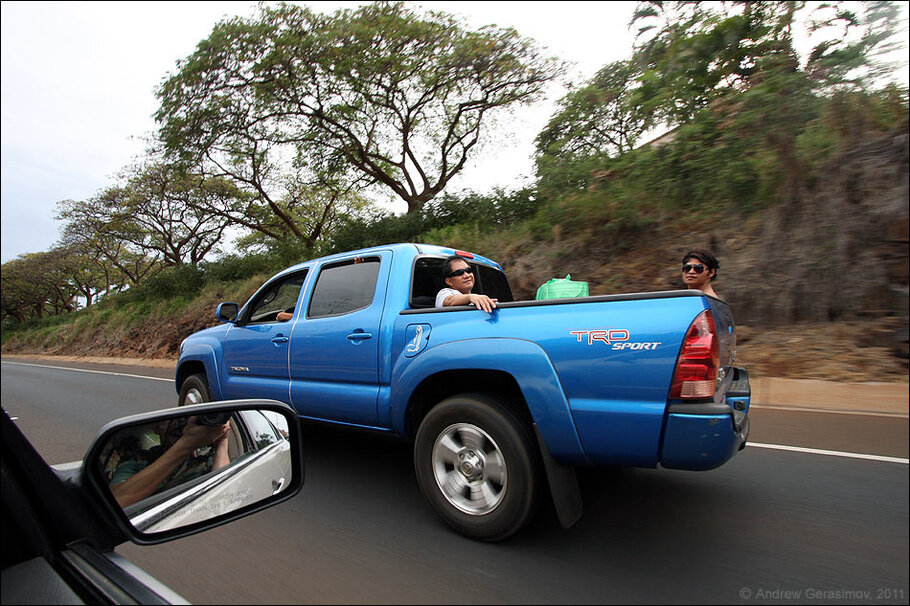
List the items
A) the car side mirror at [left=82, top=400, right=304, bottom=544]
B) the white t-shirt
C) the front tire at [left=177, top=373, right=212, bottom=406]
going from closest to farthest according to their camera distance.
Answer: the car side mirror at [left=82, top=400, right=304, bottom=544]
the white t-shirt
the front tire at [left=177, top=373, right=212, bottom=406]

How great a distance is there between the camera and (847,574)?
2.40m

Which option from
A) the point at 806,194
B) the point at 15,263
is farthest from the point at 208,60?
the point at 15,263

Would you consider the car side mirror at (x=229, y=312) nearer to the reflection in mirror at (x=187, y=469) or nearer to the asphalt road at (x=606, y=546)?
the asphalt road at (x=606, y=546)

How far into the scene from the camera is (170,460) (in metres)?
1.56

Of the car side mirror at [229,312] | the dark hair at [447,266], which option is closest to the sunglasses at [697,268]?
the dark hair at [447,266]

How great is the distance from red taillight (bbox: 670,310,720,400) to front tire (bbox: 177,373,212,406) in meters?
4.45

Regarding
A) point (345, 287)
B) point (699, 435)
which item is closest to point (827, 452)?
point (699, 435)

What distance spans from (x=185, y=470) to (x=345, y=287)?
2563 millimetres

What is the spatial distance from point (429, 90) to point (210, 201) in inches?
571

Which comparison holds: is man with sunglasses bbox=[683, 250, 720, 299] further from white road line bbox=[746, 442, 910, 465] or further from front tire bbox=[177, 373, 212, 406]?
front tire bbox=[177, 373, 212, 406]

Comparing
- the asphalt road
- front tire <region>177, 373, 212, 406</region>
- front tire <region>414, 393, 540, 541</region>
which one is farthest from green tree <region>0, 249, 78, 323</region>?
front tire <region>414, 393, 540, 541</region>

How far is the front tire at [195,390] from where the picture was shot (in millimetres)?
5203

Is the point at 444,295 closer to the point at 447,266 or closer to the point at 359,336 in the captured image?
the point at 447,266

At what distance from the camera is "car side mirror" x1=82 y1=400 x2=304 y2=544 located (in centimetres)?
146
